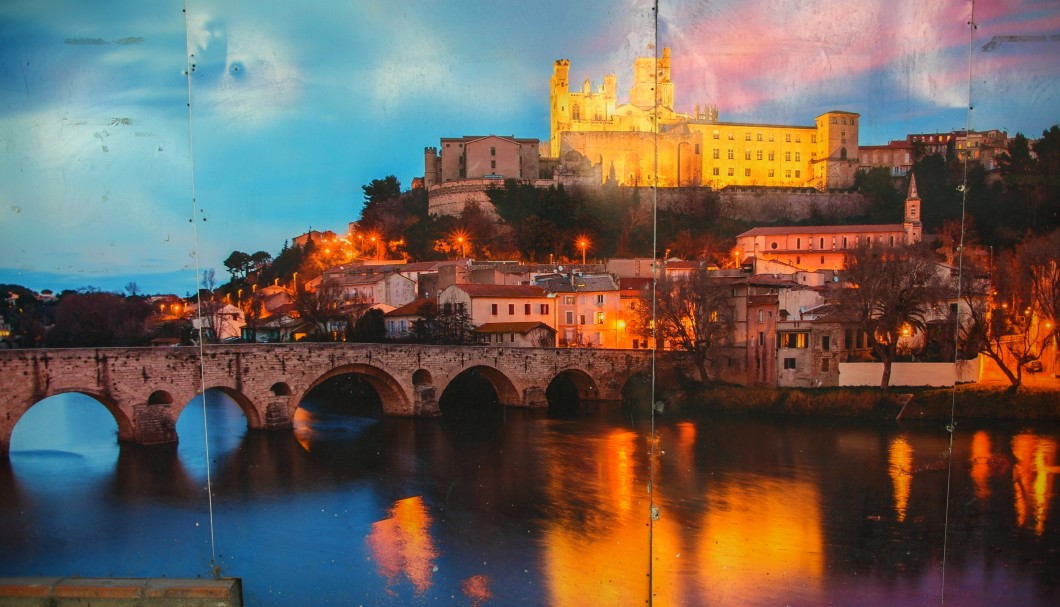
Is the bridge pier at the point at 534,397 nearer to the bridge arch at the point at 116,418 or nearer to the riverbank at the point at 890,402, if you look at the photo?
the riverbank at the point at 890,402

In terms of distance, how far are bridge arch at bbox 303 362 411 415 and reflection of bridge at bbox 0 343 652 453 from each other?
23mm

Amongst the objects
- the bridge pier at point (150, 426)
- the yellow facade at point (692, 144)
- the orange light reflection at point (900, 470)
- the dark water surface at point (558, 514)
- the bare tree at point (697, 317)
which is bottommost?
the orange light reflection at point (900, 470)

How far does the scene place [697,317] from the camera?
58.1 ft

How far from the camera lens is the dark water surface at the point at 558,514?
7.11m

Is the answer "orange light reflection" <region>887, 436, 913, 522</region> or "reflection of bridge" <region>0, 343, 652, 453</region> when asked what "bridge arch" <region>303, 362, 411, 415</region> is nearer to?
"reflection of bridge" <region>0, 343, 652, 453</region>

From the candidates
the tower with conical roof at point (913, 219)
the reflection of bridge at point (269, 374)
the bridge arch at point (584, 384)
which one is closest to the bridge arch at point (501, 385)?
the reflection of bridge at point (269, 374)

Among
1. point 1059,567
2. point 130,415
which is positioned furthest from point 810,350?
point 130,415

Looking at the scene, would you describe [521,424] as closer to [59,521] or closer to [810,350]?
[810,350]

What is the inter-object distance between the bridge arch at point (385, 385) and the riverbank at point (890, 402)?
20.2 feet

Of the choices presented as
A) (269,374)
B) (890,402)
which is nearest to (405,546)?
(269,374)

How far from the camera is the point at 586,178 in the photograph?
34156mm

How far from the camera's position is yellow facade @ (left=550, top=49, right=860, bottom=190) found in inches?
1430

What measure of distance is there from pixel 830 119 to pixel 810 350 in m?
25.0

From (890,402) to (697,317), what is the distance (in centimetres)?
441
